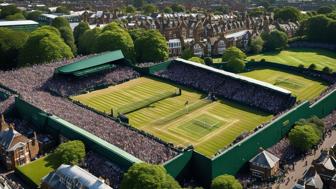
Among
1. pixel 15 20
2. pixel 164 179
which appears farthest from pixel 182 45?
pixel 164 179

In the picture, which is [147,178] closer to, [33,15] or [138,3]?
[33,15]

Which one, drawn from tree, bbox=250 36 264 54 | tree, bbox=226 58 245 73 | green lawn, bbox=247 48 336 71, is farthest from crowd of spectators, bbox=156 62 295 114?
tree, bbox=250 36 264 54

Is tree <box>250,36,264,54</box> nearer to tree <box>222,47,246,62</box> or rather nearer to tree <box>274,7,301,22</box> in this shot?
tree <box>222,47,246,62</box>

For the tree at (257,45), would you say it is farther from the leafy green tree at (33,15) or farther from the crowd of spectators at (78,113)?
the leafy green tree at (33,15)

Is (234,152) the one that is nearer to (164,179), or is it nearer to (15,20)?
(164,179)

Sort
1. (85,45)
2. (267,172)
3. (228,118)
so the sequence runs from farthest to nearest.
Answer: (85,45) < (228,118) < (267,172)
